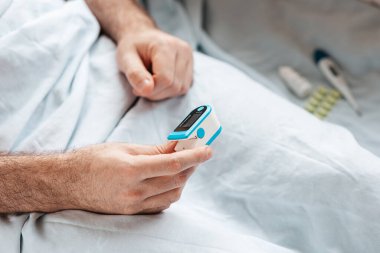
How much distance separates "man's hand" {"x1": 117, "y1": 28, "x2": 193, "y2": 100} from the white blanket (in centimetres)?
3

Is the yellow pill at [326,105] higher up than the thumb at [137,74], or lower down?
lower down

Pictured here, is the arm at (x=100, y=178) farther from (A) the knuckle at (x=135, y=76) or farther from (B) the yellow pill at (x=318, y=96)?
(B) the yellow pill at (x=318, y=96)

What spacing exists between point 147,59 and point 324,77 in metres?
0.42

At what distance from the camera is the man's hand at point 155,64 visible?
29.7 inches

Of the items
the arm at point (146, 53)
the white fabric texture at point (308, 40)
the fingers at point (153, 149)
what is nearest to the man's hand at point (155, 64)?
the arm at point (146, 53)

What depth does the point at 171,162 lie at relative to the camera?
55 cm

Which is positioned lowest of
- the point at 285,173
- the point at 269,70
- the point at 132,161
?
the point at 269,70

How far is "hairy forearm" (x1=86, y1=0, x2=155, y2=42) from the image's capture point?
34.9 inches

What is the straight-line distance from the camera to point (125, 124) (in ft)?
2.50

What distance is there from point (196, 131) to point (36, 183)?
247 millimetres

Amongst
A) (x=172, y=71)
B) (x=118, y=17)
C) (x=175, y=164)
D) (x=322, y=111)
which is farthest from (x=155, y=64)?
(x=322, y=111)

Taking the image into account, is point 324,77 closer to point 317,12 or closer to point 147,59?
point 317,12

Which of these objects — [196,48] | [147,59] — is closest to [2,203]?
[147,59]

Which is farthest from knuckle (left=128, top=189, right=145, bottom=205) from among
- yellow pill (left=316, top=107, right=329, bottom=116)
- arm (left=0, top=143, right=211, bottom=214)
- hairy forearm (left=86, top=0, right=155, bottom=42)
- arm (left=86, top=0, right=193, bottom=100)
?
yellow pill (left=316, top=107, right=329, bottom=116)
